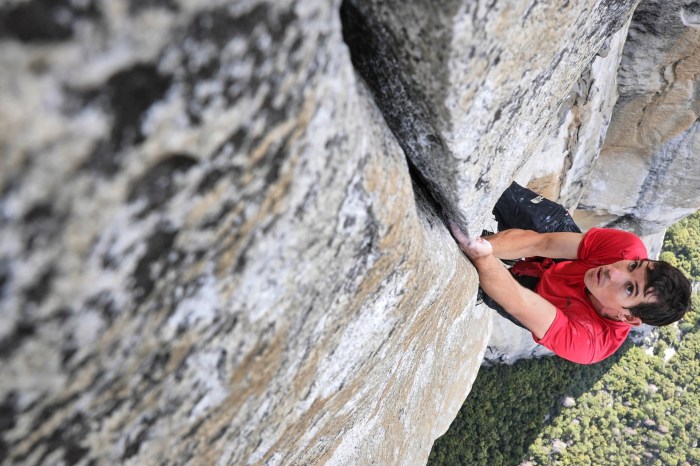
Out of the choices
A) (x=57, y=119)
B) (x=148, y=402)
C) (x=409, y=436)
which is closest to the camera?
(x=57, y=119)

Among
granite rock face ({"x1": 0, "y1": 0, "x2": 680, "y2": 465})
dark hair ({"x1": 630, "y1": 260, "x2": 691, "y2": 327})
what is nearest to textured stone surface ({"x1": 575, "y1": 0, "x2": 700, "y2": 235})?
dark hair ({"x1": 630, "y1": 260, "x2": 691, "y2": 327})

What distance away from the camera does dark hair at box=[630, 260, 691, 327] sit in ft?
8.37

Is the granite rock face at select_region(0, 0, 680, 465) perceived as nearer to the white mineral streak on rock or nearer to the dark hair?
the dark hair

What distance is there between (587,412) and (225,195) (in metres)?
10.4

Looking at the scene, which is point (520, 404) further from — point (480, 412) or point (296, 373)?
point (296, 373)

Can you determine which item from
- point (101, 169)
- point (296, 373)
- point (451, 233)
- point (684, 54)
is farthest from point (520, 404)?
point (101, 169)

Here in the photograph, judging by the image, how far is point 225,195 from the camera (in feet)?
3.23

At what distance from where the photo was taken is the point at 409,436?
3070 mm

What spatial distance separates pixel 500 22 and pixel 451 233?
1195 millimetres

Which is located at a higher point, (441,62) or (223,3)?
(223,3)

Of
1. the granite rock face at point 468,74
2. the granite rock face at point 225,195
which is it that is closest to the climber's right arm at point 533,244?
the granite rock face at point 468,74

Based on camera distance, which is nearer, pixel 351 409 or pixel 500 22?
pixel 500 22

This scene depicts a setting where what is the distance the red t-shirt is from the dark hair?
19 centimetres

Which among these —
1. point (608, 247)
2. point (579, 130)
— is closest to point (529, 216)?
point (608, 247)
